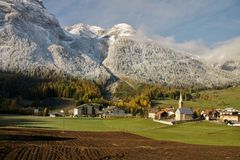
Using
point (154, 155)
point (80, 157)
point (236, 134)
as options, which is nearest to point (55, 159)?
point (80, 157)

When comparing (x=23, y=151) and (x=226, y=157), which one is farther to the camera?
(x=226, y=157)

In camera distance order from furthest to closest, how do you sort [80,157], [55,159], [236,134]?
[236,134] → [80,157] → [55,159]

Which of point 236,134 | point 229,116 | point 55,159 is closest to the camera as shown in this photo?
point 55,159

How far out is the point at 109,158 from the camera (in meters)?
46.7

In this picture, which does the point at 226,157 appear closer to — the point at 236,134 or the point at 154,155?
the point at 154,155

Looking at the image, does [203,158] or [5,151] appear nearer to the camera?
[5,151]

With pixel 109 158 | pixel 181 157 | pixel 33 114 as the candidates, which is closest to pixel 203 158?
pixel 181 157

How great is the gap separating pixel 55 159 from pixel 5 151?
23.8 feet

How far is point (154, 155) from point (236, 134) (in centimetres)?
Result: 4951

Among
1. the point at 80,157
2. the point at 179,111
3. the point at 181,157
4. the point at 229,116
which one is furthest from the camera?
the point at 229,116

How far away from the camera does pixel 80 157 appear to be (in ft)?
152

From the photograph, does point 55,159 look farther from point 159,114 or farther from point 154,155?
point 159,114

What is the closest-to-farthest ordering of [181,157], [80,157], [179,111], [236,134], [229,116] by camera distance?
[80,157]
[181,157]
[236,134]
[179,111]
[229,116]

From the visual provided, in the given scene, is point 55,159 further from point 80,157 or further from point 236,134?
point 236,134
